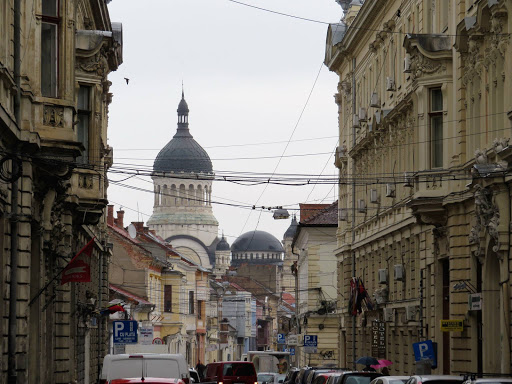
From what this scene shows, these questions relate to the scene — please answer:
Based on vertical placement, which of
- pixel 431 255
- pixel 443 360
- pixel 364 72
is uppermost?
pixel 364 72

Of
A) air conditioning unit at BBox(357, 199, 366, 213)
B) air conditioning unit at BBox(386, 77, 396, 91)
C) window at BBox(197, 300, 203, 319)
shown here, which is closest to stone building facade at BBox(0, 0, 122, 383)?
air conditioning unit at BBox(386, 77, 396, 91)

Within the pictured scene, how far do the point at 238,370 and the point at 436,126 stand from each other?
8.15m

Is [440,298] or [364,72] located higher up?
[364,72]

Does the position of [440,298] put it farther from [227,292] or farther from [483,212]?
[227,292]

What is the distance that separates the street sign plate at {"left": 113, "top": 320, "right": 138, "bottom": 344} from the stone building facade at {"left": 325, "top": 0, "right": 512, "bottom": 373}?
804 cm

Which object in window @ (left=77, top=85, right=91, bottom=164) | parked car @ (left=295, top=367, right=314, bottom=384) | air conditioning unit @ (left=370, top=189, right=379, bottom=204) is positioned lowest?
parked car @ (left=295, top=367, right=314, bottom=384)

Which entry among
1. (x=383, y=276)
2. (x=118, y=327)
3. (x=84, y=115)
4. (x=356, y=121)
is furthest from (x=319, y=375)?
(x=356, y=121)

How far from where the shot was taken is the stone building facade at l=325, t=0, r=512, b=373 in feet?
94.6

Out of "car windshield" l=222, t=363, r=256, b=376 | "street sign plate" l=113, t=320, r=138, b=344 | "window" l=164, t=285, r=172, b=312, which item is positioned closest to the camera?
"car windshield" l=222, t=363, r=256, b=376

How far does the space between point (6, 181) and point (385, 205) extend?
2520 cm

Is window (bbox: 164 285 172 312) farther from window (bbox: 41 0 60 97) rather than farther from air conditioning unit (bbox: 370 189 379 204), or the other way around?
window (bbox: 41 0 60 97)

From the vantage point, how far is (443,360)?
35.2 metres

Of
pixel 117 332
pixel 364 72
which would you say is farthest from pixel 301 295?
pixel 117 332

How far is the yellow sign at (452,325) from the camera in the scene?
31.9m
